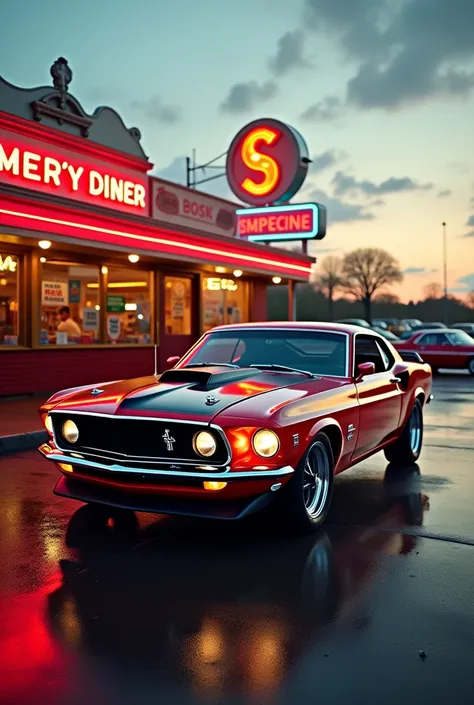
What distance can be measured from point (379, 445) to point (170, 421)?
289cm

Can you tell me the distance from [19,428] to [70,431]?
4952mm

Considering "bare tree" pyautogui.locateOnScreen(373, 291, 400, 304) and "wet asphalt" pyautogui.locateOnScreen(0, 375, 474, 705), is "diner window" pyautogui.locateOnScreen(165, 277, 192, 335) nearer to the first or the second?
"wet asphalt" pyautogui.locateOnScreen(0, 375, 474, 705)

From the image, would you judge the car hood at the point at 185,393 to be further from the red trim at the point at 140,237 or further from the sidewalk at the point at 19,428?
the red trim at the point at 140,237

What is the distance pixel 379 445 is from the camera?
715cm

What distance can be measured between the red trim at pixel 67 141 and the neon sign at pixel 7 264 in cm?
233

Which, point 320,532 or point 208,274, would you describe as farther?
point 208,274

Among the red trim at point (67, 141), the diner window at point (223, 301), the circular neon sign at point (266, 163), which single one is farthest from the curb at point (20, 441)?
the circular neon sign at point (266, 163)

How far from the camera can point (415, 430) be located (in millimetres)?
8352

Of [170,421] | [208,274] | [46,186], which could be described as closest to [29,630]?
[170,421]

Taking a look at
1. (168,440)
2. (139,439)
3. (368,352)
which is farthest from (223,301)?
(168,440)

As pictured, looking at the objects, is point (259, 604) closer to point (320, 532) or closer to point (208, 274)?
point (320, 532)

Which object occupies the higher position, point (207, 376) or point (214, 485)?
point (207, 376)

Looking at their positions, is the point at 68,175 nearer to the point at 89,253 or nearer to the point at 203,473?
the point at 89,253

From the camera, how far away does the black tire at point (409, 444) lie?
8.02m
